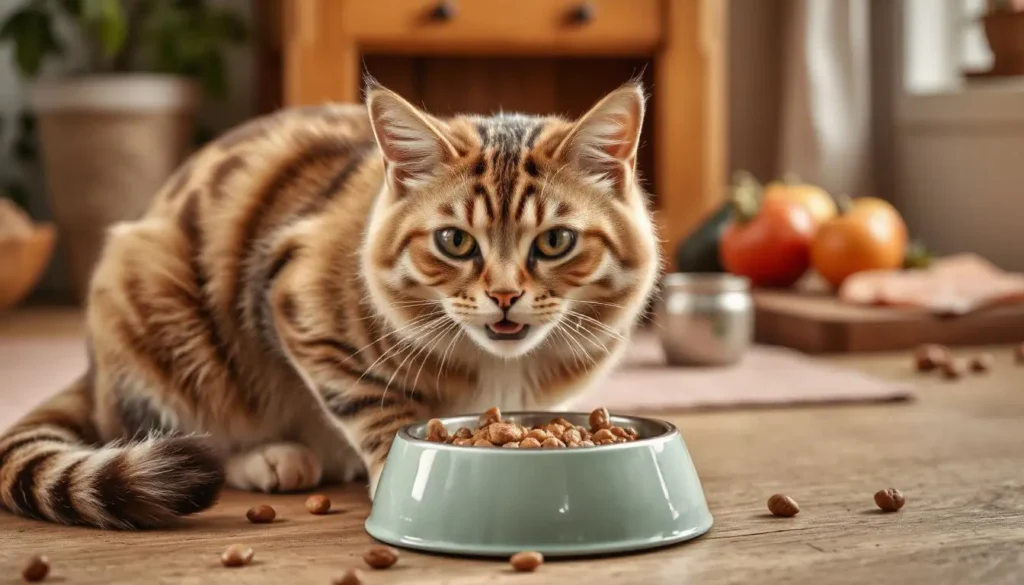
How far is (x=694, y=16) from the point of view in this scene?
128 inches

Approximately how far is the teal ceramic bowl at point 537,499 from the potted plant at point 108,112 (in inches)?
97.2

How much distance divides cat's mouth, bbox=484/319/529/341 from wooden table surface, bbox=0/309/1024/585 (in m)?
0.24

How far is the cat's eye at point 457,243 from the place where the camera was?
4.36 feet

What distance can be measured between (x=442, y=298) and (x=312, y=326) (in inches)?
7.6

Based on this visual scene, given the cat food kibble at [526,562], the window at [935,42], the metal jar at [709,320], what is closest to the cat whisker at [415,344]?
the cat food kibble at [526,562]

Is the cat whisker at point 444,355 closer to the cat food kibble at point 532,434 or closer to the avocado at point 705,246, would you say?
the cat food kibble at point 532,434

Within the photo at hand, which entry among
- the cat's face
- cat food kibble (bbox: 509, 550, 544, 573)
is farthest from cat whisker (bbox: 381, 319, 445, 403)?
cat food kibble (bbox: 509, 550, 544, 573)

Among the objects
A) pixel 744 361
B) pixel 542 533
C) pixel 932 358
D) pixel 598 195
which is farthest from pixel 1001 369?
pixel 542 533

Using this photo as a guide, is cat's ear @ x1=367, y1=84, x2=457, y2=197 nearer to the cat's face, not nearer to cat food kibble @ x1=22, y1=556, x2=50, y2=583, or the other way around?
the cat's face

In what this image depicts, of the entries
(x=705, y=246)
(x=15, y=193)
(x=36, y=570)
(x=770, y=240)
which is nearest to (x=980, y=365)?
(x=770, y=240)

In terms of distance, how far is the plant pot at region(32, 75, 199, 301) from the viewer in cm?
346

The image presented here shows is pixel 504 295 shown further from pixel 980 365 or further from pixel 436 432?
pixel 980 365

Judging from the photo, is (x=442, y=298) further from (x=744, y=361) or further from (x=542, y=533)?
(x=744, y=361)

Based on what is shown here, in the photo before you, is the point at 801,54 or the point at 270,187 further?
the point at 801,54
